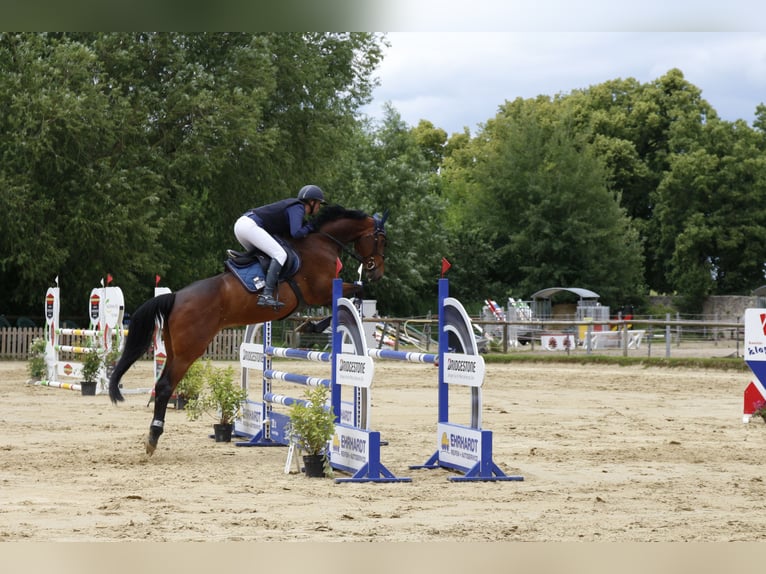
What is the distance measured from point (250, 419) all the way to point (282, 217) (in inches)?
90.9

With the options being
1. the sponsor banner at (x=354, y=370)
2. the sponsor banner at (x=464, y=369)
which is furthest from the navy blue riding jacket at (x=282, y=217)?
the sponsor banner at (x=464, y=369)

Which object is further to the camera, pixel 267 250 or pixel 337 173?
pixel 337 173

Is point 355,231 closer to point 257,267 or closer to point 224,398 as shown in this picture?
point 257,267

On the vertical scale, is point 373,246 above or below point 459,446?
above

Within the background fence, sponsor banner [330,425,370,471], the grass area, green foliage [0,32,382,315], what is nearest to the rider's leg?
sponsor banner [330,425,370,471]

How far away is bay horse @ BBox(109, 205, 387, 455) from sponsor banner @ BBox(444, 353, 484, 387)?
1.10 metres

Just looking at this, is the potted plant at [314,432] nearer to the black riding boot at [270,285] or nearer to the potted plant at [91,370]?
the black riding boot at [270,285]

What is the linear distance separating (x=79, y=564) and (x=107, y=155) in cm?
2214

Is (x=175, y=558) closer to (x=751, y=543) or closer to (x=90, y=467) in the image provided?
(x=751, y=543)

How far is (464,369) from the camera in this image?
754 centimetres

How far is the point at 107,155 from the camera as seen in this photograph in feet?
82.1

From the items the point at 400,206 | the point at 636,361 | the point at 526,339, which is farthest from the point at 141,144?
the point at 400,206

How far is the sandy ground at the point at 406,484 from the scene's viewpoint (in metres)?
5.31

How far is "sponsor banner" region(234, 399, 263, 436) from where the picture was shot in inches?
383
